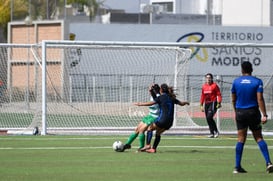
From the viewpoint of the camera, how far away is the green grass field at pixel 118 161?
1648cm

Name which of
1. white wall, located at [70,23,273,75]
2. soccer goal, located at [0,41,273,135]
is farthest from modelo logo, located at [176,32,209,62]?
Answer: soccer goal, located at [0,41,273,135]

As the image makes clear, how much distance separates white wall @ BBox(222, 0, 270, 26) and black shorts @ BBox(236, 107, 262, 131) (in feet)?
152

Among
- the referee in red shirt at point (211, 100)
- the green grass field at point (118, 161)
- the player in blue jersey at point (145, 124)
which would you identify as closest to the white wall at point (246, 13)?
the referee in red shirt at point (211, 100)

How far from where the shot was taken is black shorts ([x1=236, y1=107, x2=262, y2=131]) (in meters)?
17.2

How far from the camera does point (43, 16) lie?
5116cm

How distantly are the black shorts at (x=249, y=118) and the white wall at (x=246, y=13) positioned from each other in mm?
46329

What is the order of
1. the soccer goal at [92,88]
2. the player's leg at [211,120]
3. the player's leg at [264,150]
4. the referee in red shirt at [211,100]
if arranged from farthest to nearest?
the soccer goal at [92,88]
the referee in red shirt at [211,100]
the player's leg at [211,120]
the player's leg at [264,150]

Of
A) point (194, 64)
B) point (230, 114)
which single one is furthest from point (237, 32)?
point (230, 114)

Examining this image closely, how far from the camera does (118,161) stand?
Answer: 19.5 m

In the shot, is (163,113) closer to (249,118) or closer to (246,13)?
(249,118)

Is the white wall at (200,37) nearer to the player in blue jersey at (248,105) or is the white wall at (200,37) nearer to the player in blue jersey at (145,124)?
the player in blue jersey at (145,124)

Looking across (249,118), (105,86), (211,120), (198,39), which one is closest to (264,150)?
(249,118)

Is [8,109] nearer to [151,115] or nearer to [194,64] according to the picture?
[151,115]

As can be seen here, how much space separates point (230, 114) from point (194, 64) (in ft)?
68.6
